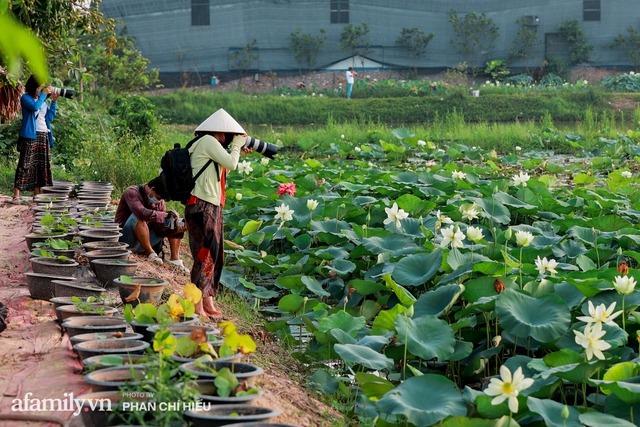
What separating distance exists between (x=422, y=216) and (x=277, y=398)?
326 cm

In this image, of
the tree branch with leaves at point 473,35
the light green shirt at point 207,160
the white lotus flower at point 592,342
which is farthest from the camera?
the tree branch with leaves at point 473,35

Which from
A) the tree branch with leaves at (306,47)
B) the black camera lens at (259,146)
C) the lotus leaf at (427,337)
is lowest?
the lotus leaf at (427,337)

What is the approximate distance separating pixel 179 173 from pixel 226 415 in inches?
81.4

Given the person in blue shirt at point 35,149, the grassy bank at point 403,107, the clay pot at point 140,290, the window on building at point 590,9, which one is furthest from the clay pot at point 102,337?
the window on building at point 590,9

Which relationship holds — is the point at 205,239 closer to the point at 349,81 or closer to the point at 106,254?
the point at 106,254

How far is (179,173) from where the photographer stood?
406 centimetres

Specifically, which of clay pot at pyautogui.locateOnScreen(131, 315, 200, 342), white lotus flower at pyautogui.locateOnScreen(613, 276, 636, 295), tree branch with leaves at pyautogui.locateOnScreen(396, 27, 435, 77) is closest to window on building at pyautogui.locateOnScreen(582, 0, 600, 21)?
tree branch with leaves at pyautogui.locateOnScreen(396, 27, 435, 77)

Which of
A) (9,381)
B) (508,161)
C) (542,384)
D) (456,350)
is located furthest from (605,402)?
(508,161)

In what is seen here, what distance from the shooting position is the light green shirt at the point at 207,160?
4.04 metres

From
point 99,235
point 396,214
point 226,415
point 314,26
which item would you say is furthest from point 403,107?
point 226,415

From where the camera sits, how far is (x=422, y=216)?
596cm

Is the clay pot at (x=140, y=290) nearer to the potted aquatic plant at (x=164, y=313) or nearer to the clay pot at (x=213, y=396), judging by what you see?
the potted aquatic plant at (x=164, y=313)

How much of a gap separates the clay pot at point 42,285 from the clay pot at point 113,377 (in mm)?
1583

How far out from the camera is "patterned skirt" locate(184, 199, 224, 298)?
4121 mm
